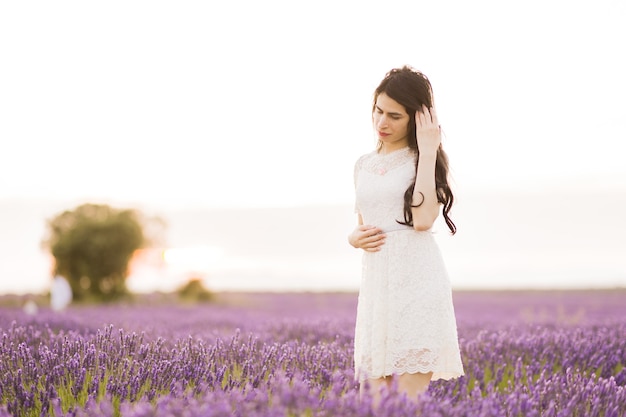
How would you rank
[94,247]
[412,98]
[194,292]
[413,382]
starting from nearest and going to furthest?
[413,382] < [412,98] < [94,247] < [194,292]

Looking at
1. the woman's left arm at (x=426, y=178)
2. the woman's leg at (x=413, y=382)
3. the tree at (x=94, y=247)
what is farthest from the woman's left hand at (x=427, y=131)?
the tree at (x=94, y=247)

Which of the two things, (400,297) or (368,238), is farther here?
(368,238)

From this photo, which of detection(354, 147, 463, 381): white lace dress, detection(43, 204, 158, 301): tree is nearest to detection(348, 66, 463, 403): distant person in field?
detection(354, 147, 463, 381): white lace dress

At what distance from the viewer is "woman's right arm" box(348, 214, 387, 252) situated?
285 centimetres

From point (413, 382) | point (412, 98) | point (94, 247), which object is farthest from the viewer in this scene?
point (94, 247)

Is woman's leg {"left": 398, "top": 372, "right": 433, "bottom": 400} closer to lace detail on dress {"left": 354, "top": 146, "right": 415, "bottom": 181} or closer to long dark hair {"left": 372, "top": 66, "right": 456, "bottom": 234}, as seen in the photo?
long dark hair {"left": 372, "top": 66, "right": 456, "bottom": 234}

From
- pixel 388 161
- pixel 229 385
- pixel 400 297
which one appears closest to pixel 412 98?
pixel 388 161

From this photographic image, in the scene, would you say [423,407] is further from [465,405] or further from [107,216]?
[107,216]

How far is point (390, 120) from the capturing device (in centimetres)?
289

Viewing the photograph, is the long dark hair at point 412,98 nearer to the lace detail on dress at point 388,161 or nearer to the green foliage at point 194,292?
the lace detail on dress at point 388,161

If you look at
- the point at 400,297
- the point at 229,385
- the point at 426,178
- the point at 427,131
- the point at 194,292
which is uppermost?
the point at 427,131

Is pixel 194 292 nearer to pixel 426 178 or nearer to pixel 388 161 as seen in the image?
pixel 388 161

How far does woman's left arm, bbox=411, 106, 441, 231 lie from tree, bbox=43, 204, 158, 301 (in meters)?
20.0

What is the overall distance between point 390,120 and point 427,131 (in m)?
0.19
